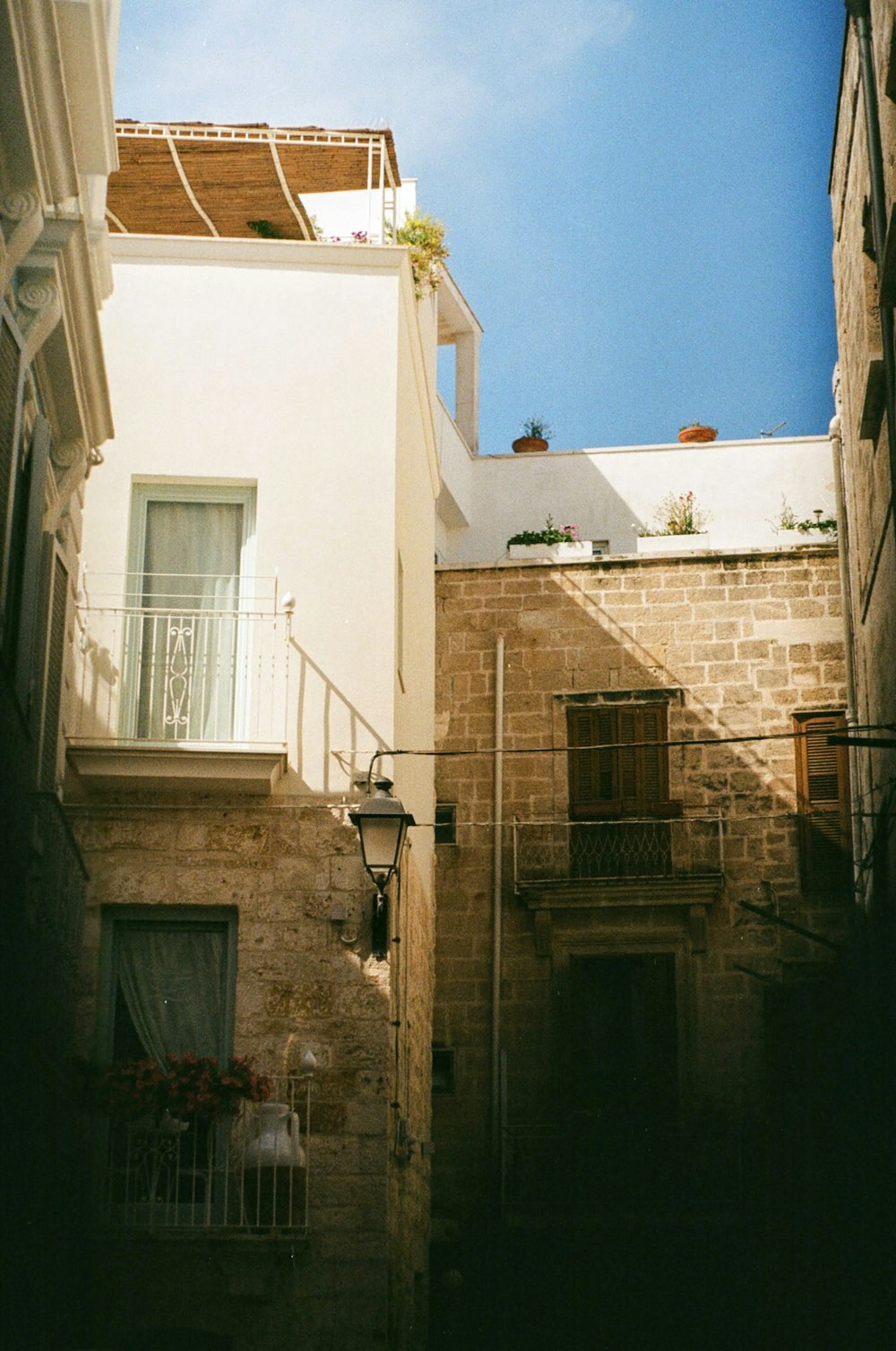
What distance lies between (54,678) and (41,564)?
0.99 m

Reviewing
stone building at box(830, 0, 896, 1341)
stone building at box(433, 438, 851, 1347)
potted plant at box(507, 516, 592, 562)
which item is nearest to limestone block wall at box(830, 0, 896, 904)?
stone building at box(830, 0, 896, 1341)

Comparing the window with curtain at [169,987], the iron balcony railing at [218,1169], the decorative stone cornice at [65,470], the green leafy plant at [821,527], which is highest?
the green leafy plant at [821,527]

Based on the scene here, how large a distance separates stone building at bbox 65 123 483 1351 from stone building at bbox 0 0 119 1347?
1.12 meters

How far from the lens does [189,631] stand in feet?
41.7

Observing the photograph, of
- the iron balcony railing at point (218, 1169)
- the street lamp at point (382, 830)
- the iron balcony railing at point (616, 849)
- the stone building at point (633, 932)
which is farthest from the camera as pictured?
the iron balcony railing at point (616, 849)

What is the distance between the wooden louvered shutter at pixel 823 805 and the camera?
64.7 ft

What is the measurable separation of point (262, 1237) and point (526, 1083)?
28.6 feet

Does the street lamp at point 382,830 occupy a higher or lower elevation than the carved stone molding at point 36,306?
lower

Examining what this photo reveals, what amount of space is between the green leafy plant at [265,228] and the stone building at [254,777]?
1890 mm

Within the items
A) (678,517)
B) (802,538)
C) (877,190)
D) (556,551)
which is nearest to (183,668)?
(877,190)

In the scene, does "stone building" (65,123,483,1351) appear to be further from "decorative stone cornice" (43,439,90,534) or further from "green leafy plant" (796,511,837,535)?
"green leafy plant" (796,511,837,535)

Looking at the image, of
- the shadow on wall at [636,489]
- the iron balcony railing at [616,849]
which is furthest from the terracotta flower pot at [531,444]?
the iron balcony railing at [616,849]

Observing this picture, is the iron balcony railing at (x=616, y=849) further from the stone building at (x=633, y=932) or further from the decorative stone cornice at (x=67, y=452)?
the decorative stone cornice at (x=67, y=452)

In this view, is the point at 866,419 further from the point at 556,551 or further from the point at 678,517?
the point at 678,517
